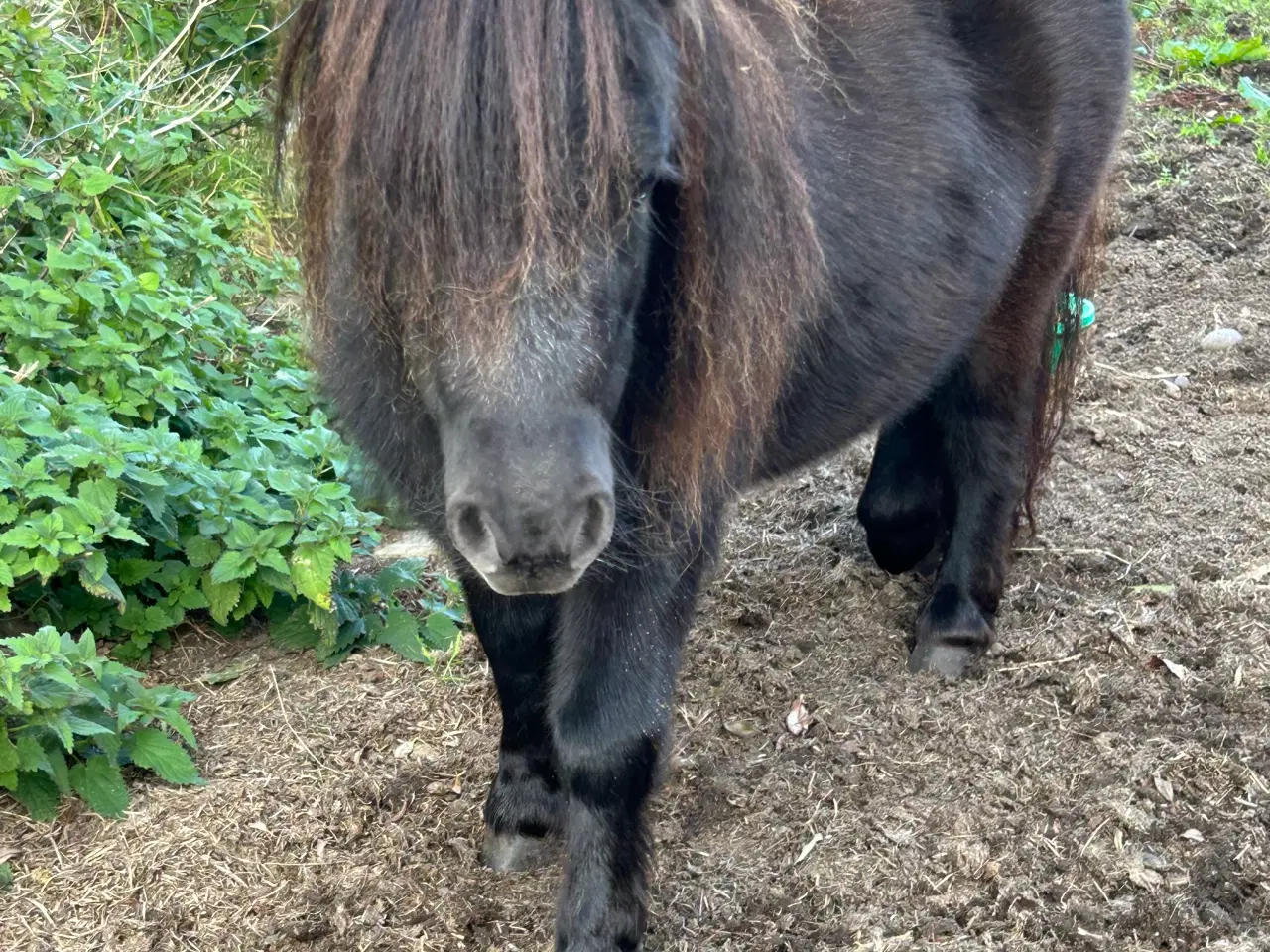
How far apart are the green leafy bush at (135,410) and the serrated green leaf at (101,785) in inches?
14.8

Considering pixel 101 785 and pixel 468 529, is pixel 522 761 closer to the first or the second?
pixel 101 785

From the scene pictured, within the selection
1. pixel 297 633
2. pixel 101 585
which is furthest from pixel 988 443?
pixel 101 585

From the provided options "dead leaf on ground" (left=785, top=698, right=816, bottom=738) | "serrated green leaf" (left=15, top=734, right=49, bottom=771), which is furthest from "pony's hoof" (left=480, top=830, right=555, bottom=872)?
"serrated green leaf" (left=15, top=734, right=49, bottom=771)

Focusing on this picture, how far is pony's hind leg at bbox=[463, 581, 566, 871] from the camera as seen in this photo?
2.59 meters

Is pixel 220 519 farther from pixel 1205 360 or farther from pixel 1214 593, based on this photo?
pixel 1205 360

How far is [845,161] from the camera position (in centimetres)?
252

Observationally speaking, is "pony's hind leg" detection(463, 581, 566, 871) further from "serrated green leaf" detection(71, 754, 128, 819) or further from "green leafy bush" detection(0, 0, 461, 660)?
"serrated green leaf" detection(71, 754, 128, 819)

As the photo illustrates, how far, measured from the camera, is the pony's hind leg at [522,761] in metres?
2.59

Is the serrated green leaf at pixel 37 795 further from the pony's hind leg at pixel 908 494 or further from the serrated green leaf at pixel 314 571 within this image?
the pony's hind leg at pixel 908 494

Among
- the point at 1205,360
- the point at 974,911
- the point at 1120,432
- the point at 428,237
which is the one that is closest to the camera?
the point at 428,237

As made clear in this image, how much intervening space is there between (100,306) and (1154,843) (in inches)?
107

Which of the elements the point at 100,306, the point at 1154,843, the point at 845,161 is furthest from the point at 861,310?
the point at 100,306

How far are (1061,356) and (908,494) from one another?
22.9 inches

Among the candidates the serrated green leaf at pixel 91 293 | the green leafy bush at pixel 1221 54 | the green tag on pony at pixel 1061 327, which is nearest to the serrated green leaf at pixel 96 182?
the serrated green leaf at pixel 91 293
